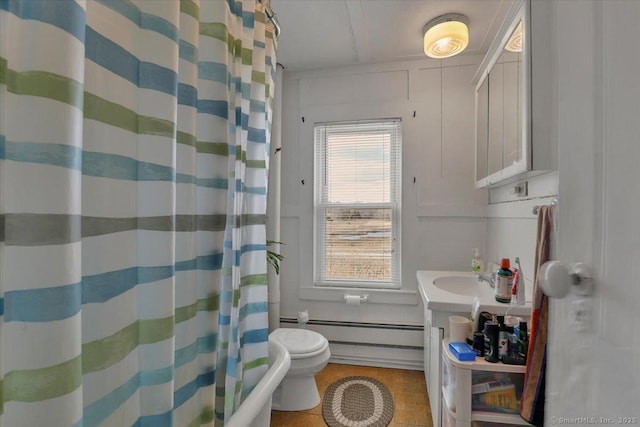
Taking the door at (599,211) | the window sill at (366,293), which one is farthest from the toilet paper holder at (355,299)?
the door at (599,211)

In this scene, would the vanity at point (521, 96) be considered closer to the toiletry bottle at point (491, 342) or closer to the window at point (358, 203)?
the toiletry bottle at point (491, 342)

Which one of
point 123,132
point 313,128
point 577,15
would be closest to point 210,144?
point 123,132

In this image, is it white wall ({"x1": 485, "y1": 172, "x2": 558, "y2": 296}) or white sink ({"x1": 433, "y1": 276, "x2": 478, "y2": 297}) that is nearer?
white wall ({"x1": 485, "y1": 172, "x2": 558, "y2": 296})

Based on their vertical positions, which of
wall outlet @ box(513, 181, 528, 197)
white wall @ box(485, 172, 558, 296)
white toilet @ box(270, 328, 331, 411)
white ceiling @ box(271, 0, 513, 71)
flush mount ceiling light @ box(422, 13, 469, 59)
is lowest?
white toilet @ box(270, 328, 331, 411)

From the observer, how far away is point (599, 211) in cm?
47

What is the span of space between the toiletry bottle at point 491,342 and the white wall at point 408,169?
123cm

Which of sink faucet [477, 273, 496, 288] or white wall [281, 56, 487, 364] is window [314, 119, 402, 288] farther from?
sink faucet [477, 273, 496, 288]

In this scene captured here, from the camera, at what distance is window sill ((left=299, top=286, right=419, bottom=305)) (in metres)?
2.49

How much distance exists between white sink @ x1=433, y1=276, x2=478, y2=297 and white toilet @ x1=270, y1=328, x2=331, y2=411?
3.03 ft

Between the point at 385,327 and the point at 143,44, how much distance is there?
2.48 metres

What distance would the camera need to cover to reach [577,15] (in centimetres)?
53

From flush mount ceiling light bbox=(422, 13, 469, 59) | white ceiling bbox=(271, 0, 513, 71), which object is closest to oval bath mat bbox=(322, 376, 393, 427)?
flush mount ceiling light bbox=(422, 13, 469, 59)

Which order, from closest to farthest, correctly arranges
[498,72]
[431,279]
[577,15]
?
[577,15] < [498,72] < [431,279]

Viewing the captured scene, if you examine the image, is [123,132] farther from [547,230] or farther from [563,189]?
[547,230]
